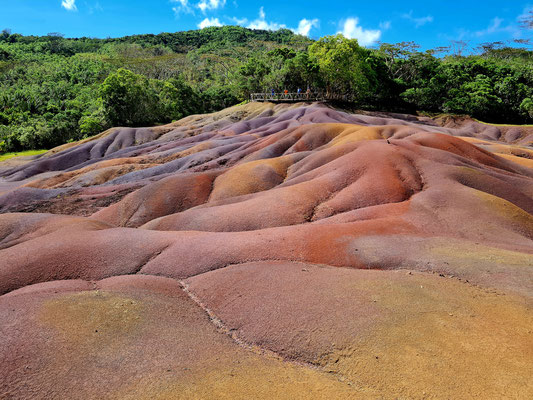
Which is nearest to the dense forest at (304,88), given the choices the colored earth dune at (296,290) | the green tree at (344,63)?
the green tree at (344,63)

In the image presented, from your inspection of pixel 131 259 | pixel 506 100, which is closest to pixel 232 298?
pixel 131 259

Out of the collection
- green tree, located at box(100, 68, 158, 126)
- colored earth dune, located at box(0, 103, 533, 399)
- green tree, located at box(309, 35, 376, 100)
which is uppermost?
green tree, located at box(309, 35, 376, 100)

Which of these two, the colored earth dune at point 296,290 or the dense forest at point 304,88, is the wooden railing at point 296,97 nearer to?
the dense forest at point 304,88

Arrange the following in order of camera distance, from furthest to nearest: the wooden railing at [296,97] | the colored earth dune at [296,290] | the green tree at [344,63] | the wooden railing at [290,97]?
the wooden railing at [296,97]
the wooden railing at [290,97]
the green tree at [344,63]
the colored earth dune at [296,290]

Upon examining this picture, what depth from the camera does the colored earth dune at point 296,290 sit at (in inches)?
298

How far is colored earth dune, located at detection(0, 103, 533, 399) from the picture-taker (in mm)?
7578

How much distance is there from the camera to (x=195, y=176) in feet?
106

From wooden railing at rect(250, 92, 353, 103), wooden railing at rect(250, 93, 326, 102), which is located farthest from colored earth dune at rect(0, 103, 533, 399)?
wooden railing at rect(250, 92, 353, 103)

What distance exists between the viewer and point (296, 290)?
11641mm

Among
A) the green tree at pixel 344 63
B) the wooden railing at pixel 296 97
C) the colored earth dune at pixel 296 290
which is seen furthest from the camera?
the wooden railing at pixel 296 97

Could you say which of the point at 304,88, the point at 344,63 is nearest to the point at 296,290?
the point at 344,63

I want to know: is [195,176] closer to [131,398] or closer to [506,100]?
[131,398]

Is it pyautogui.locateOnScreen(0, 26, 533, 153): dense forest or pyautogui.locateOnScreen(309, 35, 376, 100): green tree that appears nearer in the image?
pyautogui.locateOnScreen(309, 35, 376, 100): green tree

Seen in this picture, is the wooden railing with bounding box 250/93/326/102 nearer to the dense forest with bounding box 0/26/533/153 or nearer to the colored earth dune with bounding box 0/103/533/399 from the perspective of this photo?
the dense forest with bounding box 0/26/533/153
